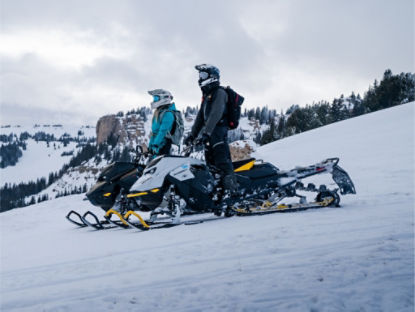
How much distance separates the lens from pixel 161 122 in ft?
20.5

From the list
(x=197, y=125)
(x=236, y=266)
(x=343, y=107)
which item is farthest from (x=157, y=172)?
(x=343, y=107)

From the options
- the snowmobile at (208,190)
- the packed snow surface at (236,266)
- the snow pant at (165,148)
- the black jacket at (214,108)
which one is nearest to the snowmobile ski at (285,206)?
the snowmobile at (208,190)

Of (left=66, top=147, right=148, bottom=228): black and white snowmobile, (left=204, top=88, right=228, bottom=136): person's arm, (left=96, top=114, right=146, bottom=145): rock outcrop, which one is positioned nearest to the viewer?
(left=204, top=88, right=228, bottom=136): person's arm

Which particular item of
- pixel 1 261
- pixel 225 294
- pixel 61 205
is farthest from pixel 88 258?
pixel 61 205

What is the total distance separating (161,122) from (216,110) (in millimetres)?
1504

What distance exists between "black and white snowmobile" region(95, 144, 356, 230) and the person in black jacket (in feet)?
0.67

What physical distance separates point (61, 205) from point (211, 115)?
23.7ft

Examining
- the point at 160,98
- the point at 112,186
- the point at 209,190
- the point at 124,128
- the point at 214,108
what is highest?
the point at 124,128

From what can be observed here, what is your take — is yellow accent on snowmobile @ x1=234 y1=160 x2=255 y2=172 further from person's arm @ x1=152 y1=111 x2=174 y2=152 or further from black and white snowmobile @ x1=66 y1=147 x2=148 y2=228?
black and white snowmobile @ x1=66 y1=147 x2=148 y2=228

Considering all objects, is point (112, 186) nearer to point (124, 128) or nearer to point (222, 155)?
point (222, 155)

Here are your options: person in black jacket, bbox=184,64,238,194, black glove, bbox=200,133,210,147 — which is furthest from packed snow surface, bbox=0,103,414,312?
black glove, bbox=200,133,210,147

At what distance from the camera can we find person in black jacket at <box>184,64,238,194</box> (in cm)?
508

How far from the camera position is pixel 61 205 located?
10273mm

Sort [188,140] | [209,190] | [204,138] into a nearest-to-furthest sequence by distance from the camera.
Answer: [204,138], [209,190], [188,140]
